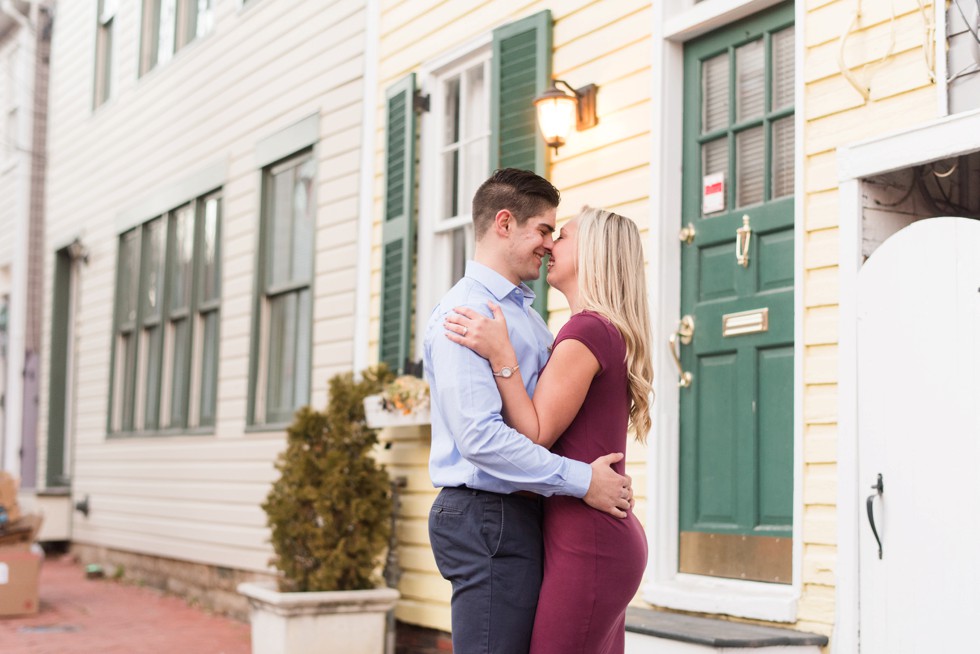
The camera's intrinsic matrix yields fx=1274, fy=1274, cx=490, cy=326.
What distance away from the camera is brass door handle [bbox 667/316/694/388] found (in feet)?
18.4

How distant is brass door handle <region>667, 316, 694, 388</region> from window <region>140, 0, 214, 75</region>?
6.77 meters

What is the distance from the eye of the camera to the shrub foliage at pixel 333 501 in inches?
280

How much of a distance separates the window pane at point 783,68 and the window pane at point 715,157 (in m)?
0.36

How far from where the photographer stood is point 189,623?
30.2 ft

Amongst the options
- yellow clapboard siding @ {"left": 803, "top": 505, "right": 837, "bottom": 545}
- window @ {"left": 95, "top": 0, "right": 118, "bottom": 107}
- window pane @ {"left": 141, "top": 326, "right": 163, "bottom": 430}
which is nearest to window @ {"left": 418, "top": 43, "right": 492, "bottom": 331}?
yellow clapboard siding @ {"left": 803, "top": 505, "right": 837, "bottom": 545}

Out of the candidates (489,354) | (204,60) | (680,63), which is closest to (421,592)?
(680,63)

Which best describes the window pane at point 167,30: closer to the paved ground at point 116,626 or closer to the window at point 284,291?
the window at point 284,291

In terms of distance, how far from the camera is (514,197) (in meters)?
3.20

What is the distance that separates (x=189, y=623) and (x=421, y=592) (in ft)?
8.86

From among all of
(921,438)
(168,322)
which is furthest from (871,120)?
(168,322)

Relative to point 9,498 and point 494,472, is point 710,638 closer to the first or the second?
point 494,472

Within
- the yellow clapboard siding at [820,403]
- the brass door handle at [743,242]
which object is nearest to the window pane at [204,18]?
the brass door handle at [743,242]

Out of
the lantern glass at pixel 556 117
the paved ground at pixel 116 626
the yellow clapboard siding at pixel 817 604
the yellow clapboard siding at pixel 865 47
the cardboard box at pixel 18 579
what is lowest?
the paved ground at pixel 116 626

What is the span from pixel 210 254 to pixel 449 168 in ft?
12.7
